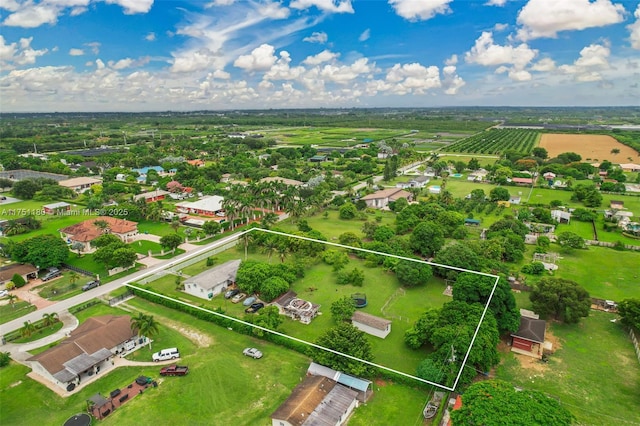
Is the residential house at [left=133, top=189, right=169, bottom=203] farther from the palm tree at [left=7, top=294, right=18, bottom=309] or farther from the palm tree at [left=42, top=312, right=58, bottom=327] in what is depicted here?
the palm tree at [left=42, top=312, right=58, bottom=327]

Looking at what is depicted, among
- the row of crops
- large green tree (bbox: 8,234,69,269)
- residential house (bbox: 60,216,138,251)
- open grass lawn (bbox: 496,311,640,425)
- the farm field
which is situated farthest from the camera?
the row of crops

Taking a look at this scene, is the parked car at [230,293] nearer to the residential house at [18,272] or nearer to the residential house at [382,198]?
the residential house at [18,272]

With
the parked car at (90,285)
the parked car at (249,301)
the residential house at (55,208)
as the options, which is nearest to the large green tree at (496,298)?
the parked car at (249,301)

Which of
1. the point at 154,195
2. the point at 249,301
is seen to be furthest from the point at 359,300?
the point at 154,195

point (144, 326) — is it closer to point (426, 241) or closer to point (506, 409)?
point (506, 409)

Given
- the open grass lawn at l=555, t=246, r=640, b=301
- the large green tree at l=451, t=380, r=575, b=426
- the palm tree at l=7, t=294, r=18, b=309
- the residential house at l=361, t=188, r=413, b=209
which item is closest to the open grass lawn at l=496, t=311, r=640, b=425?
the large green tree at l=451, t=380, r=575, b=426

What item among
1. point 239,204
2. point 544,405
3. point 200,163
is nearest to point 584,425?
point 544,405
